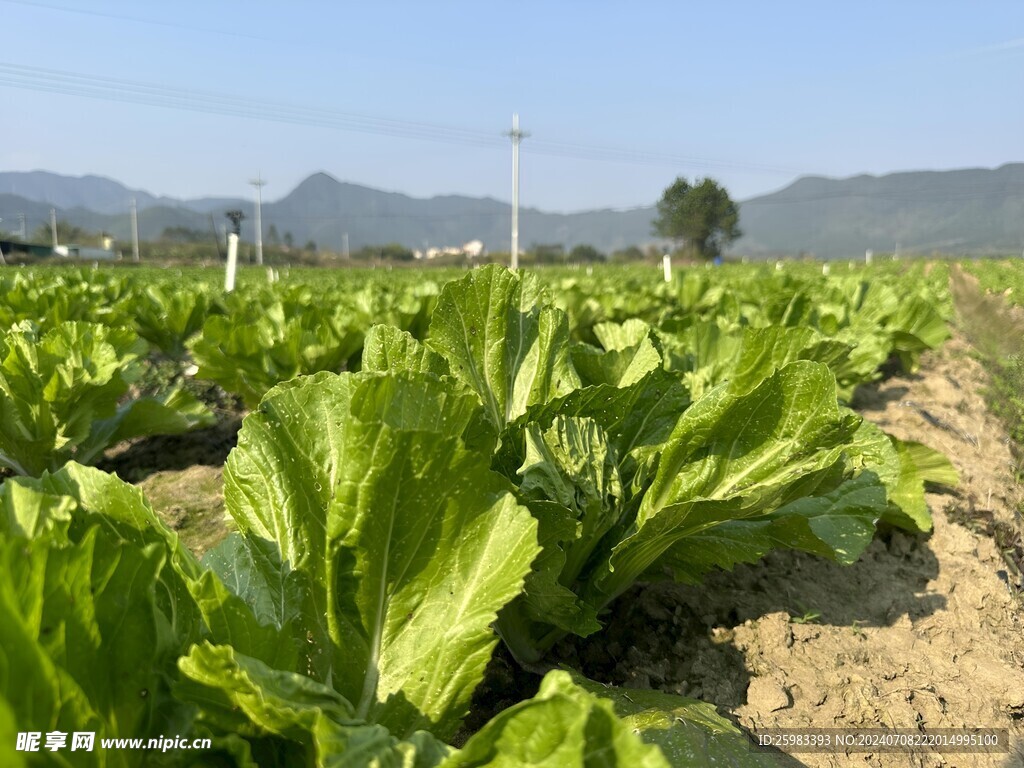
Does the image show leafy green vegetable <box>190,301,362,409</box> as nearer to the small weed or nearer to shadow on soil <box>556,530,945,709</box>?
shadow on soil <box>556,530,945,709</box>

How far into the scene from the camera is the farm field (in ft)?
3.25

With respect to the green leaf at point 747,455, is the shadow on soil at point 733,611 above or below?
below

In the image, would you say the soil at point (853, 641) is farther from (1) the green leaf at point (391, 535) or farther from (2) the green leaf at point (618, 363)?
(1) the green leaf at point (391, 535)

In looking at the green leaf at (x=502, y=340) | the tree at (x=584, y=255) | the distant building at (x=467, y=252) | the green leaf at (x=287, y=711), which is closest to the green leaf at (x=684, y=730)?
the green leaf at (x=287, y=711)

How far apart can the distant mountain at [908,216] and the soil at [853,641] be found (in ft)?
310

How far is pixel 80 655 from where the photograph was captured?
971 millimetres

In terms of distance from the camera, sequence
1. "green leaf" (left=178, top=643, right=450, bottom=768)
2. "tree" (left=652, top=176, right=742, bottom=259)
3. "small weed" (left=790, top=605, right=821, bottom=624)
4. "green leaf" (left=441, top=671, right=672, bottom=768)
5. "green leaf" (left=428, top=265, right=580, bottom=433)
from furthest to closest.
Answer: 1. "tree" (left=652, top=176, right=742, bottom=259)
2. "small weed" (left=790, top=605, right=821, bottom=624)
3. "green leaf" (left=428, top=265, right=580, bottom=433)
4. "green leaf" (left=178, top=643, right=450, bottom=768)
5. "green leaf" (left=441, top=671, right=672, bottom=768)

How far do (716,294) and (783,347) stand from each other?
283 inches

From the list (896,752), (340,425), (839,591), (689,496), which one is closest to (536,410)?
(689,496)

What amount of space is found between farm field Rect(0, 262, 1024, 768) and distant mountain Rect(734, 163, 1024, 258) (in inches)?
3742

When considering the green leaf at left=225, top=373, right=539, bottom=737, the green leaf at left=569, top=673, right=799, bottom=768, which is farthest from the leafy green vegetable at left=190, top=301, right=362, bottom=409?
the green leaf at left=569, top=673, right=799, bottom=768

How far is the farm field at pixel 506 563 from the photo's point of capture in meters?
0.99

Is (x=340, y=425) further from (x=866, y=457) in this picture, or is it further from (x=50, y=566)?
(x=866, y=457)

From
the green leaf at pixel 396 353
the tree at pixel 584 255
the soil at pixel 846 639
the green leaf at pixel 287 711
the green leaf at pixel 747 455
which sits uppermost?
the tree at pixel 584 255
